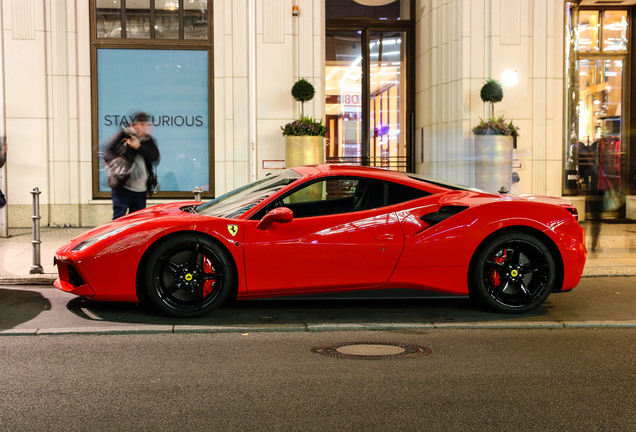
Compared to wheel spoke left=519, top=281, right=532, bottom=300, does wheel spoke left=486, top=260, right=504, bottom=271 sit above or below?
above

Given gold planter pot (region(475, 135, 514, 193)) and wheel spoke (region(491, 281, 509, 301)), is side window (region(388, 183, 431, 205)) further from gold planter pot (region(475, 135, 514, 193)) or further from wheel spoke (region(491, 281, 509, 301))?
gold planter pot (region(475, 135, 514, 193))

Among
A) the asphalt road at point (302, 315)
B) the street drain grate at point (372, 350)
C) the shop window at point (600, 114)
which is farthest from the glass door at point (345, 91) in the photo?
the street drain grate at point (372, 350)

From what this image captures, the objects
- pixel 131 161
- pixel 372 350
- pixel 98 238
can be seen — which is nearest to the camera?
pixel 372 350

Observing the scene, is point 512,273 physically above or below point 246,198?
below

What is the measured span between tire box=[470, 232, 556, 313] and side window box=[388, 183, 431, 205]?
28.4 inches

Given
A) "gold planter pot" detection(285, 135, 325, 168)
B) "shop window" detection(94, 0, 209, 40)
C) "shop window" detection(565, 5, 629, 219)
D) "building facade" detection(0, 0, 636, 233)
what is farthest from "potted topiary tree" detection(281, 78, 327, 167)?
"shop window" detection(565, 5, 629, 219)

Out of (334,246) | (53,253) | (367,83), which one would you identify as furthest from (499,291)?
(367,83)

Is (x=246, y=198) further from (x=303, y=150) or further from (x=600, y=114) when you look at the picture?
(x=600, y=114)

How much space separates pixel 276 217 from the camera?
6457 millimetres

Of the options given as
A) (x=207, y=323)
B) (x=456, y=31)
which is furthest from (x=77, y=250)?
(x=456, y=31)

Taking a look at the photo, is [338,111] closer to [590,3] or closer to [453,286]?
[590,3]

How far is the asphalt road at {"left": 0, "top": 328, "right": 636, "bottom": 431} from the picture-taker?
3.99 metres

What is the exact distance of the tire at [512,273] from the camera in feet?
22.5

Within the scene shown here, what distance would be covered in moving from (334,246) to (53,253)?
565 centimetres
